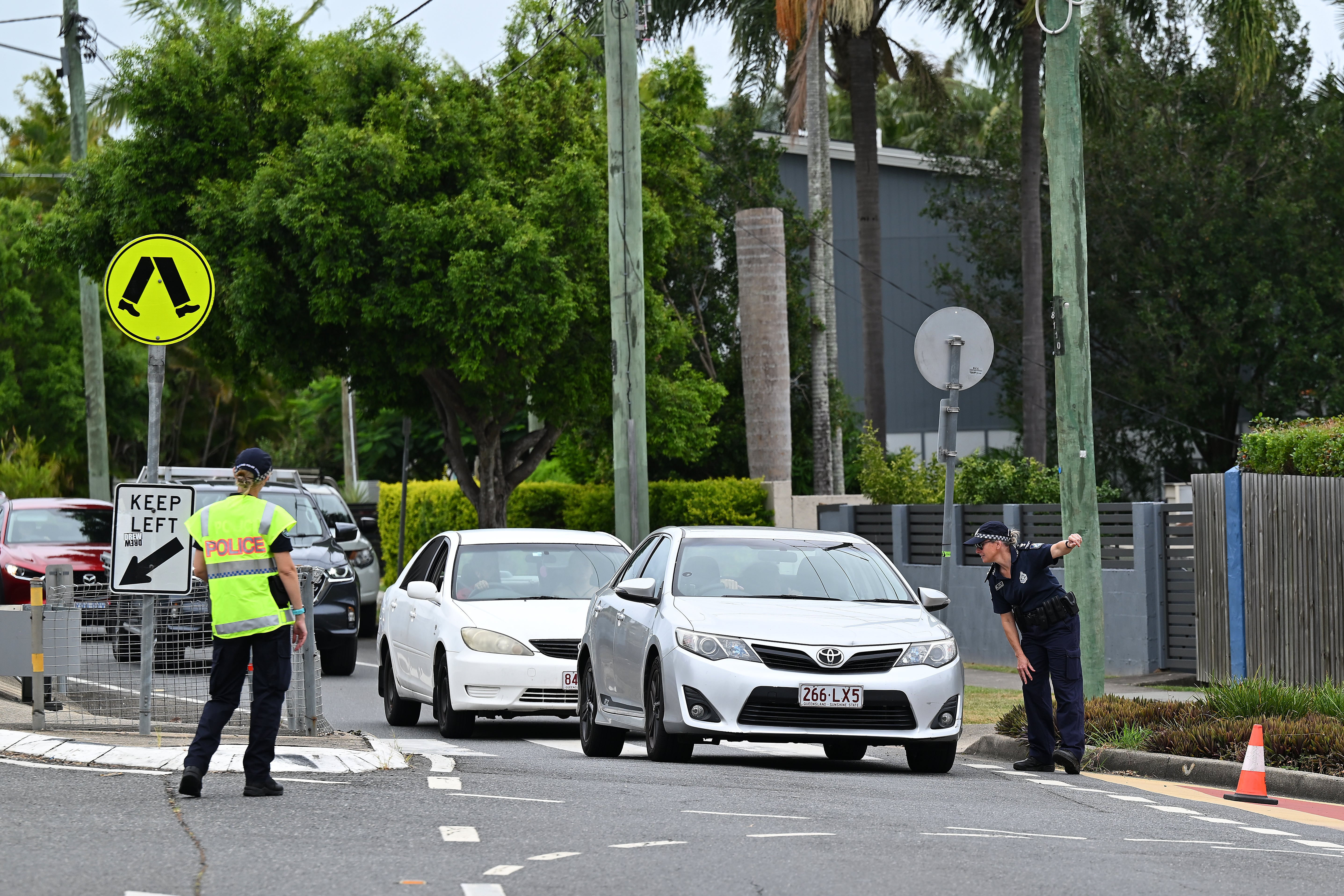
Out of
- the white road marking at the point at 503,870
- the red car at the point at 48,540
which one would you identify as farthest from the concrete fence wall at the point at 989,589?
the red car at the point at 48,540

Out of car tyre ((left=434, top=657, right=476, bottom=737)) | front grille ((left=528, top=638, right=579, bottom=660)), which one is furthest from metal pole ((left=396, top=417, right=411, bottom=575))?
front grille ((left=528, top=638, right=579, bottom=660))

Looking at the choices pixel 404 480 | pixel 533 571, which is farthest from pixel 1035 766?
pixel 404 480

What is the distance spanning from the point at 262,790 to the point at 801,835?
2686 mm

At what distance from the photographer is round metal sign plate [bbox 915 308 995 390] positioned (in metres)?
14.3

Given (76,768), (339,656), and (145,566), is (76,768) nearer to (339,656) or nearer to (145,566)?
(145,566)

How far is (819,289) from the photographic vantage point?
1243 inches

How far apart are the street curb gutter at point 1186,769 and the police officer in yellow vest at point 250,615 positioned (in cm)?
568

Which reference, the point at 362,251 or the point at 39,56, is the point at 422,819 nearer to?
the point at 362,251

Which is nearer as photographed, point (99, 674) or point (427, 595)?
point (99, 674)

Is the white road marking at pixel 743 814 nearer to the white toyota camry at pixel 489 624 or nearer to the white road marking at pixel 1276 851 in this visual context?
the white road marking at pixel 1276 851

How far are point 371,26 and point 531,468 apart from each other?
6.88 meters

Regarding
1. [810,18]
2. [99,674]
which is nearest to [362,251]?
[810,18]

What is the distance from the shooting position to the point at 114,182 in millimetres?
25766

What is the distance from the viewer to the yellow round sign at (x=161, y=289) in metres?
11.4
